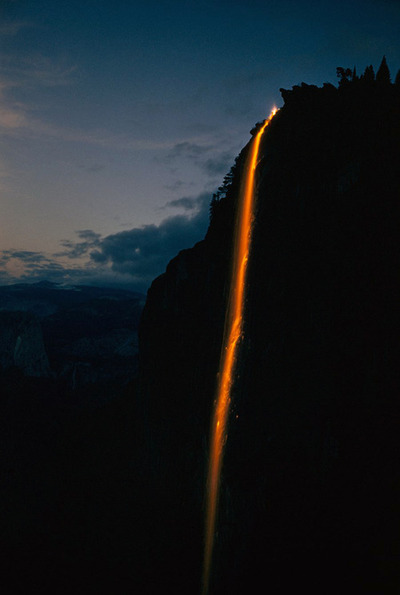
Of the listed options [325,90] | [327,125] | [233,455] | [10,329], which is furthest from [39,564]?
[10,329]

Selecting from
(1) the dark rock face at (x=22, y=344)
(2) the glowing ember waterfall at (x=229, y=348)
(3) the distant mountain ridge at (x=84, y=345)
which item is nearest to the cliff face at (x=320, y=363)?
(2) the glowing ember waterfall at (x=229, y=348)

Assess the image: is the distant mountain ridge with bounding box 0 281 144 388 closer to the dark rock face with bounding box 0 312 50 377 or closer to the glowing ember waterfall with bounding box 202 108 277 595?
the dark rock face with bounding box 0 312 50 377

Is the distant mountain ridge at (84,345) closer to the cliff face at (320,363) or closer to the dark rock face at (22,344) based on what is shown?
the dark rock face at (22,344)

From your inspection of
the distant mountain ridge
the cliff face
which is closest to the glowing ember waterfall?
the cliff face

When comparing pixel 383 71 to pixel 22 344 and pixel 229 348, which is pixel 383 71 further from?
pixel 22 344

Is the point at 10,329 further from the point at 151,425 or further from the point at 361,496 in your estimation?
the point at 361,496
